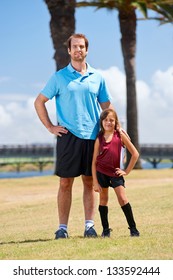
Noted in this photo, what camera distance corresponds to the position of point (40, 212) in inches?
537

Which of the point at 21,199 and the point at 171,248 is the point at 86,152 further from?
the point at 21,199

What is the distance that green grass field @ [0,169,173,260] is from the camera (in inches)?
278

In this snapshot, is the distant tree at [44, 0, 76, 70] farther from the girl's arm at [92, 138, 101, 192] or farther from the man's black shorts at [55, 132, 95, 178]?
the girl's arm at [92, 138, 101, 192]

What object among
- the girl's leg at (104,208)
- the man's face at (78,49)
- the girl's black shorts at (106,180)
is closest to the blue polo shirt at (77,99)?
the man's face at (78,49)

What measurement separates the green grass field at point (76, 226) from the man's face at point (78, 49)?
7.19ft

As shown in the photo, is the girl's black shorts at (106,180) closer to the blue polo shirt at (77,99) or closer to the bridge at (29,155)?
the blue polo shirt at (77,99)

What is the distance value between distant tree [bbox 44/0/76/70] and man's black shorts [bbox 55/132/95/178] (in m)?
15.1

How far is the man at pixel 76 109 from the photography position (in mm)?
7875

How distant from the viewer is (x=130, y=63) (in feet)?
92.5

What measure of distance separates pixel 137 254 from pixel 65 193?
1.63m

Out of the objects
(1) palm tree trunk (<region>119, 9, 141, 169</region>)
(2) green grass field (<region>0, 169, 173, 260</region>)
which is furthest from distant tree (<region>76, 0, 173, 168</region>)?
(2) green grass field (<region>0, 169, 173, 260</region>)

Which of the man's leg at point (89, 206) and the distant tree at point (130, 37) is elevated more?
the distant tree at point (130, 37)

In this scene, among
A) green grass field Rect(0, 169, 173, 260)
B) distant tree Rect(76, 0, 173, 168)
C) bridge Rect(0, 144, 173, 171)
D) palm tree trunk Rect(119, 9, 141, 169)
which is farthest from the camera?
bridge Rect(0, 144, 173, 171)
